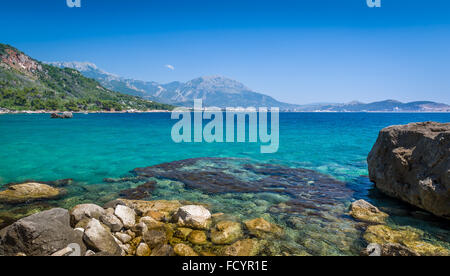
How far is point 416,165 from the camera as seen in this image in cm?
1141

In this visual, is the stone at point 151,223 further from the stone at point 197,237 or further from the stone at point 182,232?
the stone at point 197,237

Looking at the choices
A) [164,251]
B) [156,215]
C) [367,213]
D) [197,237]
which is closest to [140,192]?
[156,215]

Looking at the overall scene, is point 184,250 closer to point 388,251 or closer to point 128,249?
point 128,249

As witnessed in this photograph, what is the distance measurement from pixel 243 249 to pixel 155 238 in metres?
3.21

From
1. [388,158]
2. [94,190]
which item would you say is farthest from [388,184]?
[94,190]

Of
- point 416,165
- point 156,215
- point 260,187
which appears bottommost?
point 260,187

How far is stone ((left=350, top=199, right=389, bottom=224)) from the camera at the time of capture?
420 inches

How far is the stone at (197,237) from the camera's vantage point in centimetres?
884

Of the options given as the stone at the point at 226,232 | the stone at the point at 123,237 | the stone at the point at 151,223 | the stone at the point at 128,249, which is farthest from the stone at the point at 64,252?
the stone at the point at 226,232

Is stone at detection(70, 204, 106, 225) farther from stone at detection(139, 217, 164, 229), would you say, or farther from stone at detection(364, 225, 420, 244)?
stone at detection(364, 225, 420, 244)

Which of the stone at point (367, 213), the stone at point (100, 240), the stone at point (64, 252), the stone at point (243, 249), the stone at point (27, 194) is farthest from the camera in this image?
the stone at point (27, 194)
